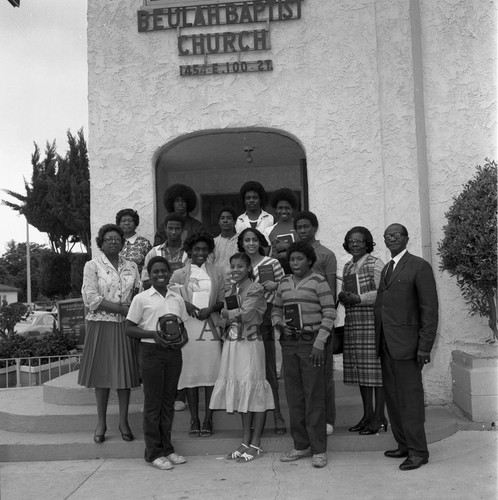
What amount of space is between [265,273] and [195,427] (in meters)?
1.52

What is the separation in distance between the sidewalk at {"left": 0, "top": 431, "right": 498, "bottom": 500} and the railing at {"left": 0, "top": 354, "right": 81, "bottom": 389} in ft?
12.9

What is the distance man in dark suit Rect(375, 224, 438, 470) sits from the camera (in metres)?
4.55

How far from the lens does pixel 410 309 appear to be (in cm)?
461

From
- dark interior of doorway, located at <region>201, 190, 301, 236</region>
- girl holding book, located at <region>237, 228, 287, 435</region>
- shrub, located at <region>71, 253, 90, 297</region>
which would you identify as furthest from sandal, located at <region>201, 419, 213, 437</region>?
shrub, located at <region>71, 253, 90, 297</region>

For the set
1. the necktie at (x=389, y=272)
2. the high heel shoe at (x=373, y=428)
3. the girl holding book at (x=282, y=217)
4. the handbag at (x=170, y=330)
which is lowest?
the high heel shoe at (x=373, y=428)

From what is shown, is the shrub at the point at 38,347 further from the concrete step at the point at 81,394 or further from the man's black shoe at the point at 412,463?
the man's black shoe at the point at 412,463

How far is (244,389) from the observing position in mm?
4852

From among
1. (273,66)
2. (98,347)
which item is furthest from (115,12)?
(98,347)

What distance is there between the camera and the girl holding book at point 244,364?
191 inches

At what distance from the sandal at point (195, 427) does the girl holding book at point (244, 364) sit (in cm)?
42

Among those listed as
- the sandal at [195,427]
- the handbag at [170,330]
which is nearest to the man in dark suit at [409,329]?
the handbag at [170,330]

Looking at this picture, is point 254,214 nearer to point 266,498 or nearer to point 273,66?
point 273,66

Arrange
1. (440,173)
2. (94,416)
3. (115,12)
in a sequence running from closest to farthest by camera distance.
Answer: (94,416)
(440,173)
(115,12)

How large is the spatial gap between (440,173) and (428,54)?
1.36m
